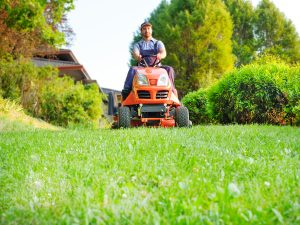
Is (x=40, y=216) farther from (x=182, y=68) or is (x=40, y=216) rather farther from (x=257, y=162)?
(x=182, y=68)

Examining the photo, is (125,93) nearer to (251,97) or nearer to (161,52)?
(161,52)

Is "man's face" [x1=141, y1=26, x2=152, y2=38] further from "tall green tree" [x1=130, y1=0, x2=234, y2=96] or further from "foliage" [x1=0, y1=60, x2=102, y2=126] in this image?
"tall green tree" [x1=130, y1=0, x2=234, y2=96]

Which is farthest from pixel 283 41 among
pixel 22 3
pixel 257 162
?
Result: pixel 257 162

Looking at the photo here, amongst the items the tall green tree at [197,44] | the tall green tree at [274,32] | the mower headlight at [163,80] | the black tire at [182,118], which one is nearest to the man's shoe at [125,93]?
the mower headlight at [163,80]

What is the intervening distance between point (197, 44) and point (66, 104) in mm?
15690

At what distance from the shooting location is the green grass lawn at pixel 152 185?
2441 millimetres

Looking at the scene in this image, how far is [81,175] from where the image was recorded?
354cm

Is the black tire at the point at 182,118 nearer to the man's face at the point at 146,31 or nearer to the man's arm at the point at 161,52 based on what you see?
the man's arm at the point at 161,52

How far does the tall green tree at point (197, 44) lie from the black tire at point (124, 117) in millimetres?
23090

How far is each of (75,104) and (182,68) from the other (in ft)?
45.5

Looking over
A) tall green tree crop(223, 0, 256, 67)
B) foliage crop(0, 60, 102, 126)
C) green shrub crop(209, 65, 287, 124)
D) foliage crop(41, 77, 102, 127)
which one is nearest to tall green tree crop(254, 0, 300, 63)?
tall green tree crop(223, 0, 256, 67)

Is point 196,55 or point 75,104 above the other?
point 196,55

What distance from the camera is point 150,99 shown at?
874 cm

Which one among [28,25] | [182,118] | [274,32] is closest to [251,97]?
[182,118]
